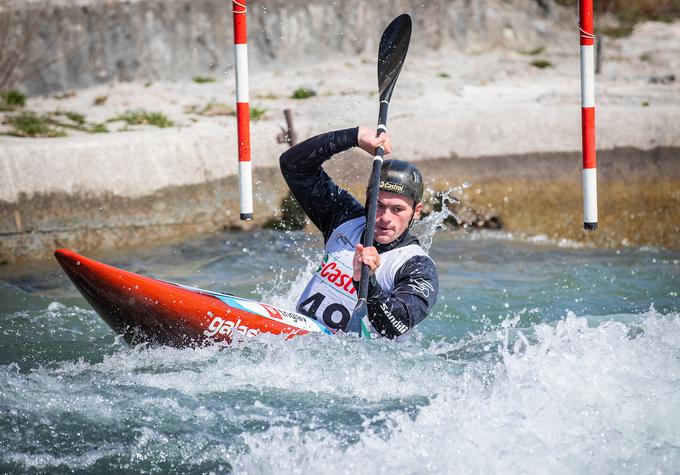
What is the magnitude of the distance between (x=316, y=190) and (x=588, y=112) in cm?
155

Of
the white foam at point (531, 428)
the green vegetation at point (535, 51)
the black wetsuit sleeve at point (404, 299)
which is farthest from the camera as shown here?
the green vegetation at point (535, 51)

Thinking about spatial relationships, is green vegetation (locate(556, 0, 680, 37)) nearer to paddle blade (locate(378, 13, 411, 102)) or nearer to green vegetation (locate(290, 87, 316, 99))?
green vegetation (locate(290, 87, 316, 99))

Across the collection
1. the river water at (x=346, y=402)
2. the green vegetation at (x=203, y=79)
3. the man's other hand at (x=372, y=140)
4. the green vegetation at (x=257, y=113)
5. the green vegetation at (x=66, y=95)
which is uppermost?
the man's other hand at (x=372, y=140)

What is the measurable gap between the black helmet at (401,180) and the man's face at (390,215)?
1.3 inches

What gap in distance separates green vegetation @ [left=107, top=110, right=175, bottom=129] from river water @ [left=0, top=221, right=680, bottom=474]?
9.80ft

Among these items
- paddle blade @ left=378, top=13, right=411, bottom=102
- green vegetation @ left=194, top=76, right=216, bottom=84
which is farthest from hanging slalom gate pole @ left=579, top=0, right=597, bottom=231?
green vegetation @ left=194, top=76, right=216, bottom=84

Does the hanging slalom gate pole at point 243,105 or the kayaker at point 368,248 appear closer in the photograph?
the kayaker at point 368,248

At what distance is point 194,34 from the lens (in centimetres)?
984

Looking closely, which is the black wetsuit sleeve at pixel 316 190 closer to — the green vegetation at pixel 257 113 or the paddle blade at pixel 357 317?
the paddle blade at pixel 357 317

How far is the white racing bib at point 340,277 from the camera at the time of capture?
4172 millimetres

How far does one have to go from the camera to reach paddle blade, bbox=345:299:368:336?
382 centimetres

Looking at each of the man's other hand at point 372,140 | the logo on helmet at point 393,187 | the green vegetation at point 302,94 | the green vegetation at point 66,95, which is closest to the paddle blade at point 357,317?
the logo on helmet at point 393,187

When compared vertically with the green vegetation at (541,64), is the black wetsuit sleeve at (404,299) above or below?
below

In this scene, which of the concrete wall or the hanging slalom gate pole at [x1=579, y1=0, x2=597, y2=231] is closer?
the hanging slalom gate pole at [x1=579, y1=0, x2=597, y2=231]
